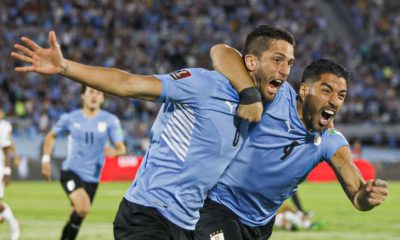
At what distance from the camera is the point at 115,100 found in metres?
34.9

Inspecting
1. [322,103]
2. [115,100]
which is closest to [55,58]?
[322,103]

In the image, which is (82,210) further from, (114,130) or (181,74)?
(181,74)

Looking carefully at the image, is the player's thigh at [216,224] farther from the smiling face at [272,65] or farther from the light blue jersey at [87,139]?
the light blue jersey at [87,139]

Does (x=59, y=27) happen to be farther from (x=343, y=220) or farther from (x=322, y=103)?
(x=322, y=103)

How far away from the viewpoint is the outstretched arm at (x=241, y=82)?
576 centimetres

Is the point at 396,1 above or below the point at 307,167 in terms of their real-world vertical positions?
above

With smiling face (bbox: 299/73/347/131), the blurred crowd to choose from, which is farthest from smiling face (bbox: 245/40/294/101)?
the blurred crowd

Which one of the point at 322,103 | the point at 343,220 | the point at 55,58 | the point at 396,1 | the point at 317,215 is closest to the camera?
the point at 55,58

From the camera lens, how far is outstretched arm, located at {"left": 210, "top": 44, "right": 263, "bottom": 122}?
18.9 feet

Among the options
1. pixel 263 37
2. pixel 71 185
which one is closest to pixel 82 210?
pixel 71 185

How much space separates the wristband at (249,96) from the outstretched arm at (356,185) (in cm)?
103

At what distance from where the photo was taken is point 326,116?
21.0ft

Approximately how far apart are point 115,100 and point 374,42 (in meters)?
17.9

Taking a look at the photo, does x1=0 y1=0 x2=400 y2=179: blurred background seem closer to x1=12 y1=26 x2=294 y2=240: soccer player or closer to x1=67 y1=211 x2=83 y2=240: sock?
x1=67 y1=211 x2=83 y2=240: sock
